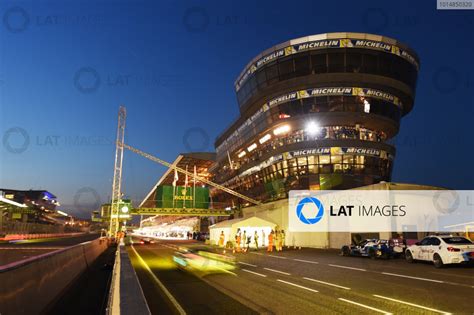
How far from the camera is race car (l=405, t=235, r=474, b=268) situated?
628 inches

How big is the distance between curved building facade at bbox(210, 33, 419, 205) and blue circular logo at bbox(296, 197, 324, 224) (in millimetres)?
A: 14133

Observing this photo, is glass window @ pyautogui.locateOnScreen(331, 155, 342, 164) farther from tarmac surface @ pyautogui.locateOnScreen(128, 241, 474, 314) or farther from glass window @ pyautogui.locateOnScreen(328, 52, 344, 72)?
tarmac surface @ pyautogui.locateOnScreen(128, 241, 474, 314)

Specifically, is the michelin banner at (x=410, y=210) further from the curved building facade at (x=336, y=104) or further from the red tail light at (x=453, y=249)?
the curved building facade at (x=336, y=104)

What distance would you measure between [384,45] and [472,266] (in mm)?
40204

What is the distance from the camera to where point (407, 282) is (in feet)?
41.0

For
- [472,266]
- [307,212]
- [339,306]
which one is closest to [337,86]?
[307,212]

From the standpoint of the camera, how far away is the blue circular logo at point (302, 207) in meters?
34.8

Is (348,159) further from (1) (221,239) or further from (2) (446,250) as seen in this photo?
(2) (446,250)

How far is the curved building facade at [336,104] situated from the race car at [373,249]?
26190 millimetres

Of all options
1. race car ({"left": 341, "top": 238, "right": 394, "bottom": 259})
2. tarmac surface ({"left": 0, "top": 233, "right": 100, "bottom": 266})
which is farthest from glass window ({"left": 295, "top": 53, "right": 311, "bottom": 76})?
tarmac surface ({"left": 0, "top": 233, "right": 100, "bottom": 266})

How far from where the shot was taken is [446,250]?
53.6 ft

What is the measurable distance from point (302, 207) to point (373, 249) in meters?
14.5

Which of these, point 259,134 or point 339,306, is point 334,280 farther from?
point 259,134

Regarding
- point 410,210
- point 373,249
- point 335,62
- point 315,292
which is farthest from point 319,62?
point 315,292
